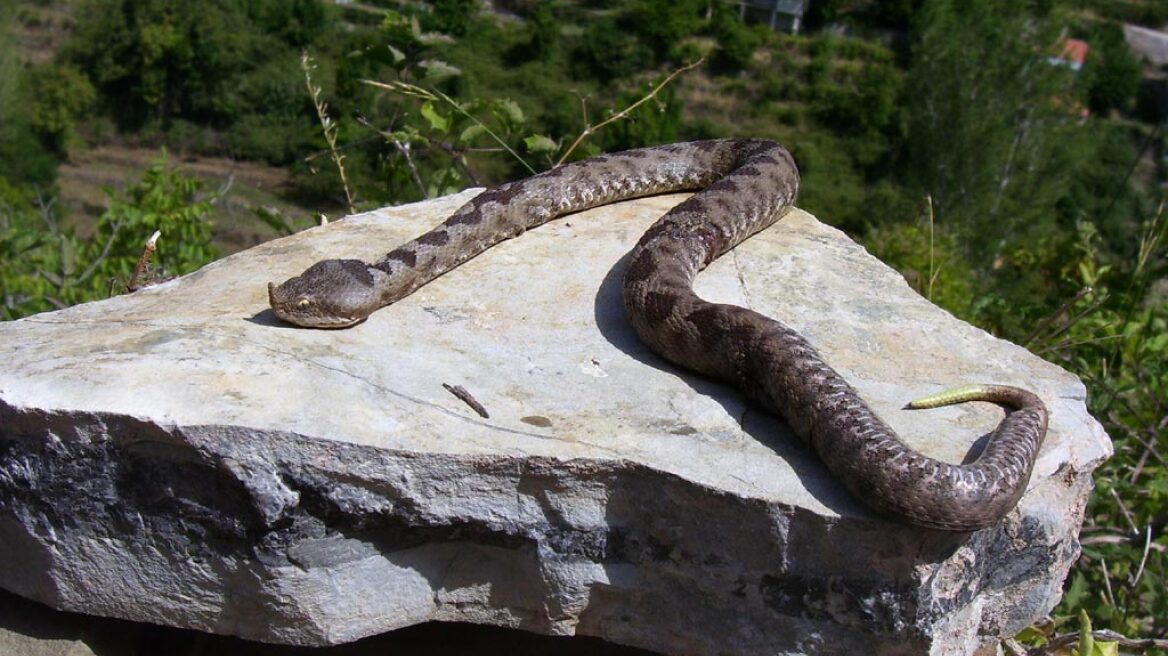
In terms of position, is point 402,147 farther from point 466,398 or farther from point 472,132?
point 466,398

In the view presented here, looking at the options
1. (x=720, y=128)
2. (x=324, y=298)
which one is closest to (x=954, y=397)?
(x=324, y=298)

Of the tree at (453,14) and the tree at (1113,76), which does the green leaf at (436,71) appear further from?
the tree at (1113,76)

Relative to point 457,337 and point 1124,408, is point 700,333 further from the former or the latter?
point 1124,408

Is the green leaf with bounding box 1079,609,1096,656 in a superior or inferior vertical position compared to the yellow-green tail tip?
inferior

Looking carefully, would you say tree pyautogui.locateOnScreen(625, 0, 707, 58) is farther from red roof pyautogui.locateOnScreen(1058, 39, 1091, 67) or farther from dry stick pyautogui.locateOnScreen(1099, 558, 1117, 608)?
dry stick pyautogui.locateOnScreen(1099, 558, 1117, 608)

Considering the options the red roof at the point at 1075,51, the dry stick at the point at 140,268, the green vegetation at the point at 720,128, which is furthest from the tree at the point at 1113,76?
the dry stick at the point at 140,268

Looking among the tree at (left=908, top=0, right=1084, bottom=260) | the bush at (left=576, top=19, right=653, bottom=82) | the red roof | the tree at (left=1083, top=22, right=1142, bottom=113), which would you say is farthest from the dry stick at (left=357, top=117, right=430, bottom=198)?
the bush at (left=576, top=19, right=653, bottom=82)
